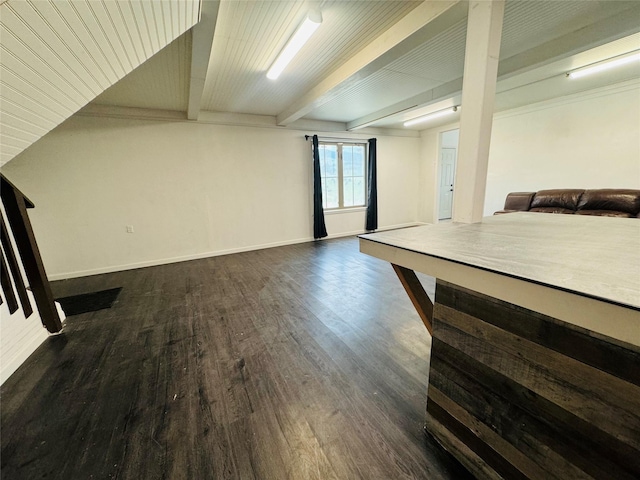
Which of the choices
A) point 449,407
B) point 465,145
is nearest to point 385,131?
point 465,145

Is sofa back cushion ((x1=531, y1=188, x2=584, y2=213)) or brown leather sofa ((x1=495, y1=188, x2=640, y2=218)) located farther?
sofa back cushion ((x1=531, y1=188, x2=584, y2=213))

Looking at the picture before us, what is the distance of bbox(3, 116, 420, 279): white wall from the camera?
3736 millimetres

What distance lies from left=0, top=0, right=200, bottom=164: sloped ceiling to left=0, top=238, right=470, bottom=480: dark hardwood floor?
1.74 metres

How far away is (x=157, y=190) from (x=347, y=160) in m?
4.05

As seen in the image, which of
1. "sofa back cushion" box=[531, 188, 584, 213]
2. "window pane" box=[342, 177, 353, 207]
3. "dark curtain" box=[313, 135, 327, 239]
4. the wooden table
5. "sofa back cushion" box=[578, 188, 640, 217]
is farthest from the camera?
"window pane" box=[342, 177, 353, 207]

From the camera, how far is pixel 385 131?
21.3 ft

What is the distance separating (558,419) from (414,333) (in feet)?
4.45

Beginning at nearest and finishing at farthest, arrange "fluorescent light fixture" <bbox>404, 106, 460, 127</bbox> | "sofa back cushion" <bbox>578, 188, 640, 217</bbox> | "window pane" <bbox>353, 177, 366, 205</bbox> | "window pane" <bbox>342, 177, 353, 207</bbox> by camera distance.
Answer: "sofa back cushion" <bbox>578, 188, 640, 217</bbox> → "fluorescent light fixture" <bbox>404, 106, 460, 127</bbox> → "window pane" <bbox>342, 177, 353, 207</bbox> → "window pane" <bbox>353, 177, 366, 205</bbox>

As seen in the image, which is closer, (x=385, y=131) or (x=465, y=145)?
(x=465, y=145)

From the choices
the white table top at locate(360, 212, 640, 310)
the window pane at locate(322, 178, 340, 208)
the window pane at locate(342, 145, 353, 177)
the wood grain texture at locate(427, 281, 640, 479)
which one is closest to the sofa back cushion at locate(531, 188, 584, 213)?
the white table top at locate(360, 212, 640, 310)

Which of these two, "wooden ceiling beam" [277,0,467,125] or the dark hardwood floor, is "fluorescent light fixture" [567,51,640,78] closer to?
"wooden ceiling beam" [277,0,467,125]

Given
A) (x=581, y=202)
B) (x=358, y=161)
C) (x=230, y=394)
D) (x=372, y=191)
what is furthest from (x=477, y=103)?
(x=358, y=161)

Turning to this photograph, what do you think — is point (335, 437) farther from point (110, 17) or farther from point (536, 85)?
point (536, 85)

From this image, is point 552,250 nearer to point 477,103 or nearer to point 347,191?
point 477,103
